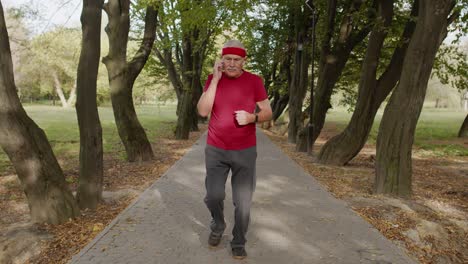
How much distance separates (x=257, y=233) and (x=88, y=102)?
11.2 ft

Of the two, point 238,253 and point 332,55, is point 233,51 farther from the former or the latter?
point 332,55

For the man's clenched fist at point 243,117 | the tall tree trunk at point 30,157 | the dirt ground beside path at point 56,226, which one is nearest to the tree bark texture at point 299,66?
the dirt ground beside path at point 56,226

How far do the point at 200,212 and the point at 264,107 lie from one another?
2.68 meters

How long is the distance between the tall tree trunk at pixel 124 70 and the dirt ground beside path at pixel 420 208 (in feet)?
16.0

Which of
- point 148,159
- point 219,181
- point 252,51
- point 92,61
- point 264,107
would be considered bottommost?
point 148,159

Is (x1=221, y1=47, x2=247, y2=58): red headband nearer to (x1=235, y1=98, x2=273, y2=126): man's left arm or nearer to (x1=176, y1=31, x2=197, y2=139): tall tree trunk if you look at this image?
(x1=235, y1=98, x2=273, y2=126): man's left arm

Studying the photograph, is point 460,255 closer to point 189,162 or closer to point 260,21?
point 189,162

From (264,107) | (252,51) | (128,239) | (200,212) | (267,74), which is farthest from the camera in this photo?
(267,74)

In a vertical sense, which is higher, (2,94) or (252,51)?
(252,51)

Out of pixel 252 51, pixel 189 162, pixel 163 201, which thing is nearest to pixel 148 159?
pixel 189 162

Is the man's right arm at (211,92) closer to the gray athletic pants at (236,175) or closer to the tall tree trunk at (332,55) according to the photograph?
the gray athletic pants at (236,175)

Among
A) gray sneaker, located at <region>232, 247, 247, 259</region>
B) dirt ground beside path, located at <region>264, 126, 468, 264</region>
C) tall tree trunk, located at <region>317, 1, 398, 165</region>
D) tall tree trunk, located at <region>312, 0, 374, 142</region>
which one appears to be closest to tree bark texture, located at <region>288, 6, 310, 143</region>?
tall tree trunk, located at <region>312, 0, 374, 142</region>

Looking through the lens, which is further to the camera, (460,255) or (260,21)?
(260,21)

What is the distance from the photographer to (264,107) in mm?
4242
